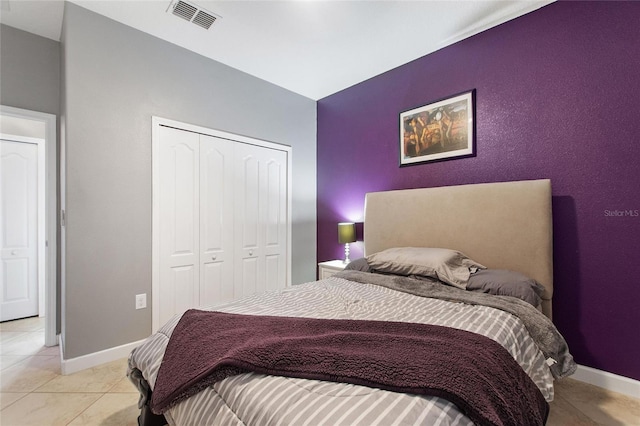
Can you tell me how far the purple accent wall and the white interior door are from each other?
472 cm

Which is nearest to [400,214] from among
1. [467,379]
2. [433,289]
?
[433,289]

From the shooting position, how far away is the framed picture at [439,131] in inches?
101

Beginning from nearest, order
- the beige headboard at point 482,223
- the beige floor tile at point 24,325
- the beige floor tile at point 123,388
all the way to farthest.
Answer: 1. the beige floor tile at point 123,388
2. the beige headboard at point 482,223
3. the beige floor tile at point 24,325

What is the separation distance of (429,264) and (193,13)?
2.72 metres

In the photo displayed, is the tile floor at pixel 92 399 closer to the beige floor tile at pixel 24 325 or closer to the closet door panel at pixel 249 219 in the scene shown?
the beige floor tile at pixel 24 325

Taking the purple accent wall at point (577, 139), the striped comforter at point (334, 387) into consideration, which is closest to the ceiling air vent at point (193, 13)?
the purple accent wall at point (577, 139)

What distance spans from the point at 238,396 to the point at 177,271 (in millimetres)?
2181

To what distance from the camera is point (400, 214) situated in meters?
2.85

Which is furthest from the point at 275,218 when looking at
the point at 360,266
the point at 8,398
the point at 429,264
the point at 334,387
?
the point at 334,387

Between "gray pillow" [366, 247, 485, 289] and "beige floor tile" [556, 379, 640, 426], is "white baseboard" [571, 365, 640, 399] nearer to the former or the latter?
"beige floor tile" [556, 379, 640, 426]

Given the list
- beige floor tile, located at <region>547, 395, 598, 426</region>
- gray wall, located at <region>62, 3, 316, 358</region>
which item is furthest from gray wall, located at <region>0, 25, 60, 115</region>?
beige floor tile, located at <region>547, 395, 598, 426</region>

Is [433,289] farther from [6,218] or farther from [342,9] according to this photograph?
[6,218]

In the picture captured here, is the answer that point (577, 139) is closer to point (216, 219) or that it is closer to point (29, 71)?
point (216, 219)

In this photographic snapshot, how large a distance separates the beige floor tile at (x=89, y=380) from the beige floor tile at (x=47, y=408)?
2.4 inches
